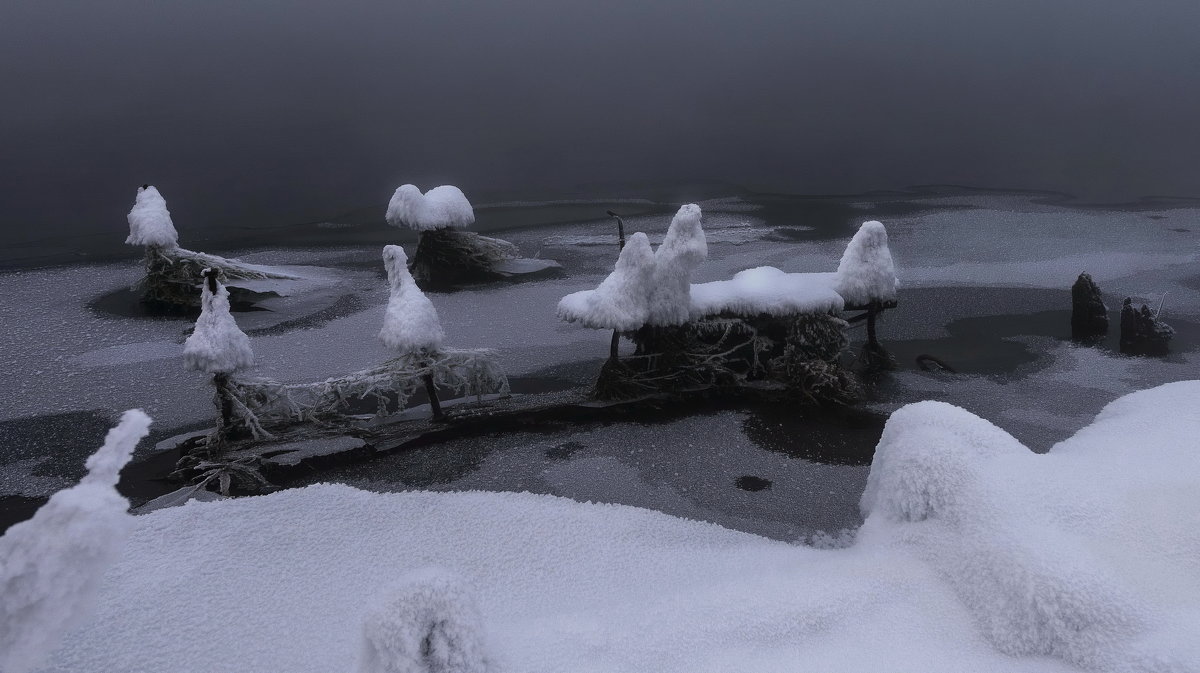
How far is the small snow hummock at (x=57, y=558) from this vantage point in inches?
112

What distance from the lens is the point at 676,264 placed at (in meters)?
8.45

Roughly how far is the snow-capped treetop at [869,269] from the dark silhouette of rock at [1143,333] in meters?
4.16

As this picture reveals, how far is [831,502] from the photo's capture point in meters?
6.73

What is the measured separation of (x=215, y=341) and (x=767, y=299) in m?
6.88

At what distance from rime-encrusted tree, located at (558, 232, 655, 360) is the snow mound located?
3.12ft

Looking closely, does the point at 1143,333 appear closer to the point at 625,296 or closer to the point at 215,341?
the point at 625,296

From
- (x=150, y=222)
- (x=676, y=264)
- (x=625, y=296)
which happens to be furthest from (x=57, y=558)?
(x=150, y=222)

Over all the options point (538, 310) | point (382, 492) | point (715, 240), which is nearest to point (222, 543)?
point (382, 492)

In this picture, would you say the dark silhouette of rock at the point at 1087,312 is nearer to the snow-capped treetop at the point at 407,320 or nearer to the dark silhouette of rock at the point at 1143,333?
the dark silhouette of rock at the point at 1143,333

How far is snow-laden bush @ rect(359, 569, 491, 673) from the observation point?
10.4 ft

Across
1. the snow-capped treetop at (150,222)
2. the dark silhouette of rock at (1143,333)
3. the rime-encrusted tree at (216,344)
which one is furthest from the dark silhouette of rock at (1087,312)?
the snow-capped treetop at (150,222)

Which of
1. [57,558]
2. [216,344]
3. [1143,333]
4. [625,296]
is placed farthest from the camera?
[1143,333]

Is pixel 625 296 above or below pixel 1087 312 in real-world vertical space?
above

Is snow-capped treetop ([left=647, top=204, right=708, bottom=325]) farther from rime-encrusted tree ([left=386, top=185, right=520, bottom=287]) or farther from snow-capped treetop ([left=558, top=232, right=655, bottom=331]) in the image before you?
rime-encrusted tree ([left=386, top=185, right=520, bottom=287])
